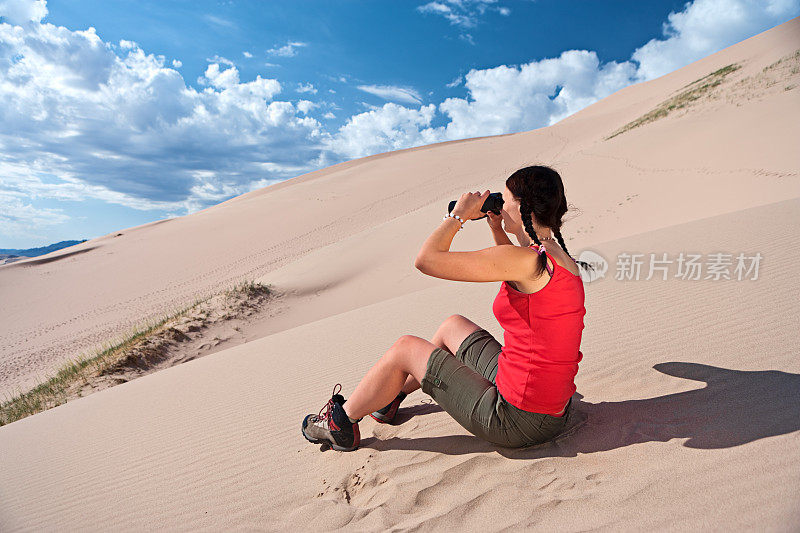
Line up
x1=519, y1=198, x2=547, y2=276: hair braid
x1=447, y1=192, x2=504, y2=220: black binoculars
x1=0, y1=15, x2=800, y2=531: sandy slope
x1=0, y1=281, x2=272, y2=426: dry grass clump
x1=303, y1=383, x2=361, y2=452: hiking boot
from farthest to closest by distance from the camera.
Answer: x1=0, y1=281, x2=272, y2=426: dry grass clump, x1=303, y1=383, x2=361, y2=452: hiking boot, x1=447, y1=192, x2=504, y2=220: black binoculars, x1=519, y1=198, x2=547, y2=276: hair braid, x1=0, y1=15, x2=800, y2=531: sandy slope

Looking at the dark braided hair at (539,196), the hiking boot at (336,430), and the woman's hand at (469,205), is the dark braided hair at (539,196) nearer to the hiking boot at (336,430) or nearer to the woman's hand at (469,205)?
the woman's hand at (469,205)

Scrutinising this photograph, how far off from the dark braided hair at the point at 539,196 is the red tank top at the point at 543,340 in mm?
153

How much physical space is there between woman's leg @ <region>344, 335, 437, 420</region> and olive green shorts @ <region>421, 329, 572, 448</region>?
0.24ft

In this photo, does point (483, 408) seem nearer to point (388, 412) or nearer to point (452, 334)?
point (452, 334)

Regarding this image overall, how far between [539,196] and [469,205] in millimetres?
353

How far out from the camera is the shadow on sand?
2.26m

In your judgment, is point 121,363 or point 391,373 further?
point 121,363

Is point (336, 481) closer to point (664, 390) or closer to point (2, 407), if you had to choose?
point (664, 390)

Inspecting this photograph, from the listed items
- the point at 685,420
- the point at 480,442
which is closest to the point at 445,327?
the point at 480,442

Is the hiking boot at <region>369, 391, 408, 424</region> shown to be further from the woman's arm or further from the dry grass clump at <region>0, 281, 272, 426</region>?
the dry grass clump at <region>0, 281, 272, 426</region>

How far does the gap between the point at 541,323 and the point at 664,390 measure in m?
1.36

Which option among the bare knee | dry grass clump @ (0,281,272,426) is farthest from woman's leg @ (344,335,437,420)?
dry grass clump @ (0,281,272,426)

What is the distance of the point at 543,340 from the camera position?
213cm

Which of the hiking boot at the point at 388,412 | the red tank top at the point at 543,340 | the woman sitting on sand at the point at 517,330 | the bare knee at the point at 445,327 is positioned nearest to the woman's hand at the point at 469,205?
the woman sitting on sand at the point at 517,330
